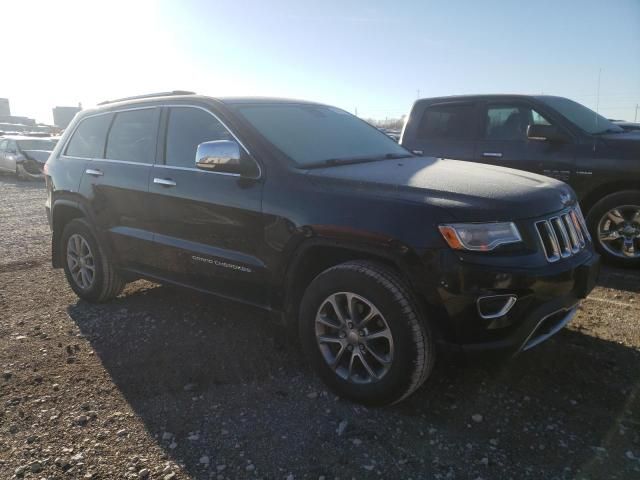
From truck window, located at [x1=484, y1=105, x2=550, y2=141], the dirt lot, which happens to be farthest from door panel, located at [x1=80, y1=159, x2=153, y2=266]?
truck window, located at [x1=484, y1=105, x2=550, y2=141]

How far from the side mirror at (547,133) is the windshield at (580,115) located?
27 cm

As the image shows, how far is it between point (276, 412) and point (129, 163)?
7.91 feet

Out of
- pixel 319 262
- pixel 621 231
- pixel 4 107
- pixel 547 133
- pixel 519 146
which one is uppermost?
pixel 4 107

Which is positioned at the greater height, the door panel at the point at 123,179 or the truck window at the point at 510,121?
the truck window at the point at 510,121

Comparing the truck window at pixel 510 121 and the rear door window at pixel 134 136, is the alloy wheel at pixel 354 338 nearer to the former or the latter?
the rear door window at pixel 134 136

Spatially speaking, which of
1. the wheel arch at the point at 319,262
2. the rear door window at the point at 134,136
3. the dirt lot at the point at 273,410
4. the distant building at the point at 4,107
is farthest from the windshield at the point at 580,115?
the distant building at the point at 4,107

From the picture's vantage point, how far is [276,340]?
391cm

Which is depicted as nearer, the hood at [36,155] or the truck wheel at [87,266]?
the truck wheel at [87,266]

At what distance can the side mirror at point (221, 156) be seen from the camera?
327 cm

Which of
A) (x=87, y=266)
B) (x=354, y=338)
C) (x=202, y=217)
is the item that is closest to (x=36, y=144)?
(x=87, y=266)

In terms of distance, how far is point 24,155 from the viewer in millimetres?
17984

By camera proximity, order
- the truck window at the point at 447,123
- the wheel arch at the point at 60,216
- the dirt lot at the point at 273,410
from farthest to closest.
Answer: the truck window at the point at 447,123
the wheel arch at the point at 60,216
the dirt lot at the point at 273,410

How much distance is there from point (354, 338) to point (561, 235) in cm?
130

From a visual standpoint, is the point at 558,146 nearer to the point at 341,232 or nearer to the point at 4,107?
the point at 341,232
